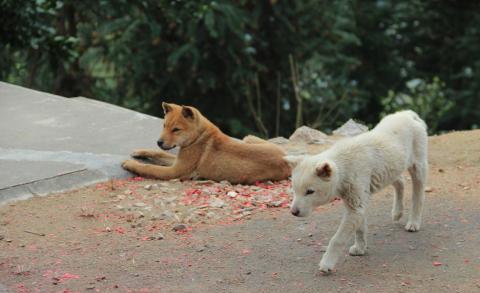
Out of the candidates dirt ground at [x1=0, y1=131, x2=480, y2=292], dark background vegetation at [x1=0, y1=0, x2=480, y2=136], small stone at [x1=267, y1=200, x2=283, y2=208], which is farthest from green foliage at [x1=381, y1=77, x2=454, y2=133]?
small stone at [x1=267, y1=200, x2=283, y2=208]

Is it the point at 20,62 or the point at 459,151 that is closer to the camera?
the point at 459,151

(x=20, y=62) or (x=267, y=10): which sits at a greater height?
(x=267, y=10)

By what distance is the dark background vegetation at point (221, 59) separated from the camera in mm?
13570

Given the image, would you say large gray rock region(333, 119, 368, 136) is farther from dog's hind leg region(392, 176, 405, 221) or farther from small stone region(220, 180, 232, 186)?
dog's hind leg region(392, 176, 405, 221)

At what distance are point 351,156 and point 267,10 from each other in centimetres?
951

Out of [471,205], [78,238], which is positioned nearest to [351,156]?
[471,205]

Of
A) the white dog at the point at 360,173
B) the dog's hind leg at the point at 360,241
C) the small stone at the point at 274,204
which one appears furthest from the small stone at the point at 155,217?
the dog's hind leg at the point at 360,241

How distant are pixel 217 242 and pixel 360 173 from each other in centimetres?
136

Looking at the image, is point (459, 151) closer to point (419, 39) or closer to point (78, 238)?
point (78, 238)

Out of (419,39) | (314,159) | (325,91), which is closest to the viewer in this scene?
(314,159)

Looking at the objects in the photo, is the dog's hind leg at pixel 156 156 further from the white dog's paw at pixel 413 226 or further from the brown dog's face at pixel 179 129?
the white dog's paw at pixel 413 226

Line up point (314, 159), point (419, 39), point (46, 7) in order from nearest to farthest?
point (314, 159)
point (46, 7)
point (419, 39)

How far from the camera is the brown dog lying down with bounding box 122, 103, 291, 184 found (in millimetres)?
8148

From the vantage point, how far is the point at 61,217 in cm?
696
